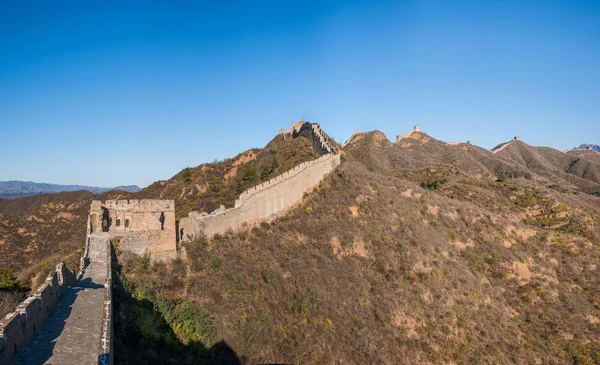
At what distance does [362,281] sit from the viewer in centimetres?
2523

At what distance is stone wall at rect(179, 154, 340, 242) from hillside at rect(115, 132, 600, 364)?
79cm

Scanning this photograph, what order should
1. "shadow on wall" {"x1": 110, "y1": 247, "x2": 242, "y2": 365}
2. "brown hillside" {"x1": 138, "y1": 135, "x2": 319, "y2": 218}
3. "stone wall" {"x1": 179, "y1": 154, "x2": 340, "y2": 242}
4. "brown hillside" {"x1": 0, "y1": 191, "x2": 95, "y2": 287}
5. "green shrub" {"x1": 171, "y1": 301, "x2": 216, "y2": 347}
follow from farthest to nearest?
"brown hillside" {"x1": 138, "y1": 135, "x2": 319, "y2": 218} → "brown hillside" {"x1": 0, "y1": 191, "x2": 95, "y2": 287} → "stone wall" {"x1": 179, "y1": 154, "x2": 340, "y2": 242} → "green shrub" {"x1": 171, "y1": 301, "x2": 216, "y2": 347} → "shadow on wall" {"x1": 110, "y1": 247, "x2": 242, "y2": 365}

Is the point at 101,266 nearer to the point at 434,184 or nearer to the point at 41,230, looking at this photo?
the point at 41,230

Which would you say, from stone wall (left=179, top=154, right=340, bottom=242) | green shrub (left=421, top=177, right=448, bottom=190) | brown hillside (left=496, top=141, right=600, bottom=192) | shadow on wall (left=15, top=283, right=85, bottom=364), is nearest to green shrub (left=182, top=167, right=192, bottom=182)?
stone wall (left=179, top=154, right=340, bottom=242)

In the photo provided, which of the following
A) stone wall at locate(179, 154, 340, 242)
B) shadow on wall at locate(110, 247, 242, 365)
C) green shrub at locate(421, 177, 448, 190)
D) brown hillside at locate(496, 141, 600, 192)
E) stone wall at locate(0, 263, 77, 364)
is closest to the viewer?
stone wall at locate(0, 263, 77, 364)

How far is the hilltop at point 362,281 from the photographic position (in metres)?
17.6

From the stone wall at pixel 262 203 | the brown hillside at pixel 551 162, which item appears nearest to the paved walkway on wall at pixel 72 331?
the stone wall at pixel 262 203

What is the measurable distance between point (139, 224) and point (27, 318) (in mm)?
9298

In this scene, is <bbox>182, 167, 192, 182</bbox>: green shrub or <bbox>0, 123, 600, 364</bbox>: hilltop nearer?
<bbox>0, 123, 600, 364</bbox>: hilltop

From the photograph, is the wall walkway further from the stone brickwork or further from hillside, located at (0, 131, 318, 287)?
hillside, located at (0, 131, 318, 287)

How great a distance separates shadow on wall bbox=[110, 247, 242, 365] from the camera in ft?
42.7

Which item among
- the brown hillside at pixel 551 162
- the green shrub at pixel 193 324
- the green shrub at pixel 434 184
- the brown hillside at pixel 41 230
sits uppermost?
the brown hillside at pixel 551 162

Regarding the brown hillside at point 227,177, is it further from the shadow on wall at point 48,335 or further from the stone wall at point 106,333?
the shadow on wall at point 48,335

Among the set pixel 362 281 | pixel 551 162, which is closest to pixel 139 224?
pixel 362 281
